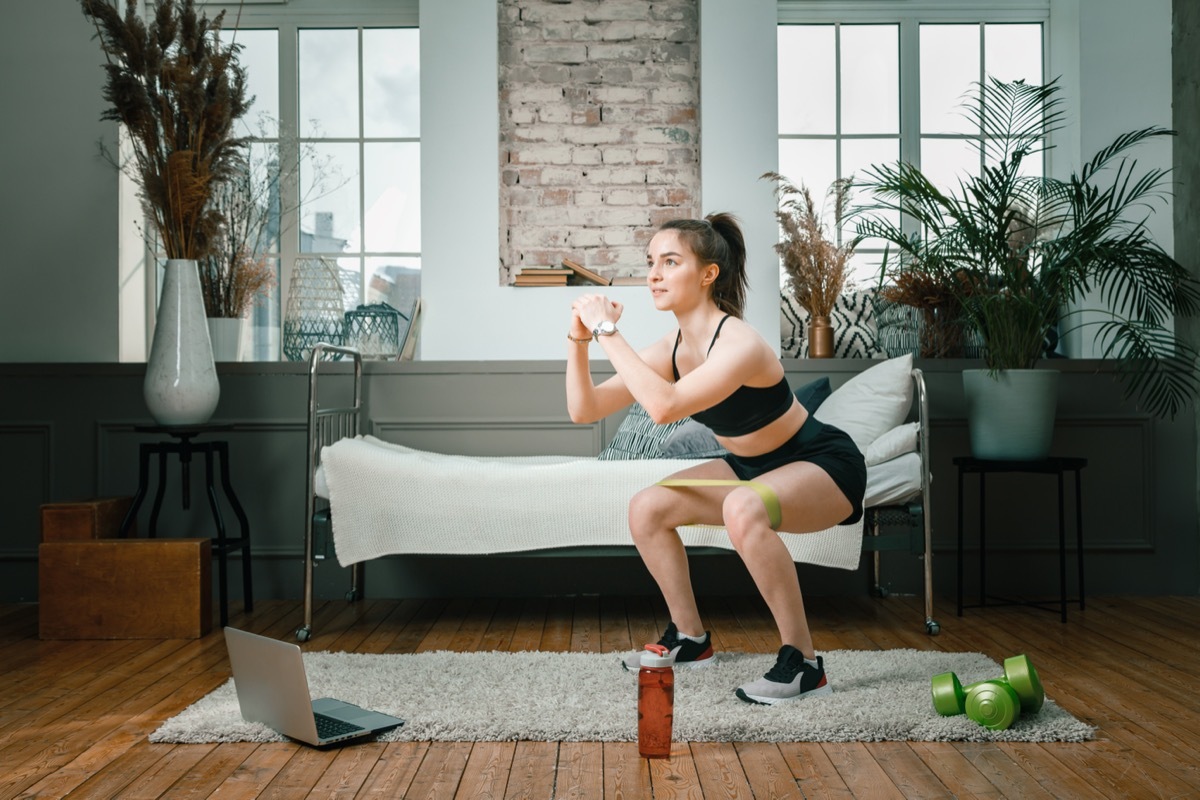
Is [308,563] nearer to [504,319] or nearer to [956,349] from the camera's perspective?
[504,319]

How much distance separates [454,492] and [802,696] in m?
1.27

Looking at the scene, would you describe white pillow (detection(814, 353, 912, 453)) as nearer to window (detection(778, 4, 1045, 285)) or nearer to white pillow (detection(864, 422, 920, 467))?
white pillow (detection(864, 422, 920, 467))

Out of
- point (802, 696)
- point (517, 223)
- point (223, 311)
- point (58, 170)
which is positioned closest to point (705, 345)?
point (802, 696)

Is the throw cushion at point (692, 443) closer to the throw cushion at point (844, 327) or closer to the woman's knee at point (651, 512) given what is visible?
the woman's knee at point (651, 512)

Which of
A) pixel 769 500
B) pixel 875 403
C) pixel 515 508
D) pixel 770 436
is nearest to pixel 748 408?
pixel 770 436

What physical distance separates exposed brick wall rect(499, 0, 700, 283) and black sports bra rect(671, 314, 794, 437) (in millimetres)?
1888

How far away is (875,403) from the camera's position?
3441 mm

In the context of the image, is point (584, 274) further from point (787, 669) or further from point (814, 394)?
point (787, 669)

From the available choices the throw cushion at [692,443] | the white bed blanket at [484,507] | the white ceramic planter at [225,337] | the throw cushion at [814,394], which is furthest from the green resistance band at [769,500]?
the white ceramic planter at [225,337]

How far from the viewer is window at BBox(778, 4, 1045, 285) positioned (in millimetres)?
4570

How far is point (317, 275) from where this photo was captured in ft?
14.5

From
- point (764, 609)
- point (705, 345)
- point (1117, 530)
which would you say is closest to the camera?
point (705, 345)

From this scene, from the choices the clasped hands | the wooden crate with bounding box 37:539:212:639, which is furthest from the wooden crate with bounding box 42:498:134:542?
the clasped hands

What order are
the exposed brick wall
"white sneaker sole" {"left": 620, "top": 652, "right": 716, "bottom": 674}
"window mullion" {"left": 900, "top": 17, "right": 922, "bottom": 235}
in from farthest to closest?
"window mullion" {"left": 900, "top": 17, "right": 922, "bottom": 235}
the exposed brick wall
"white sneaker sole" {"left": 620, "top": 652, "right": 716, "bottom": 674}
